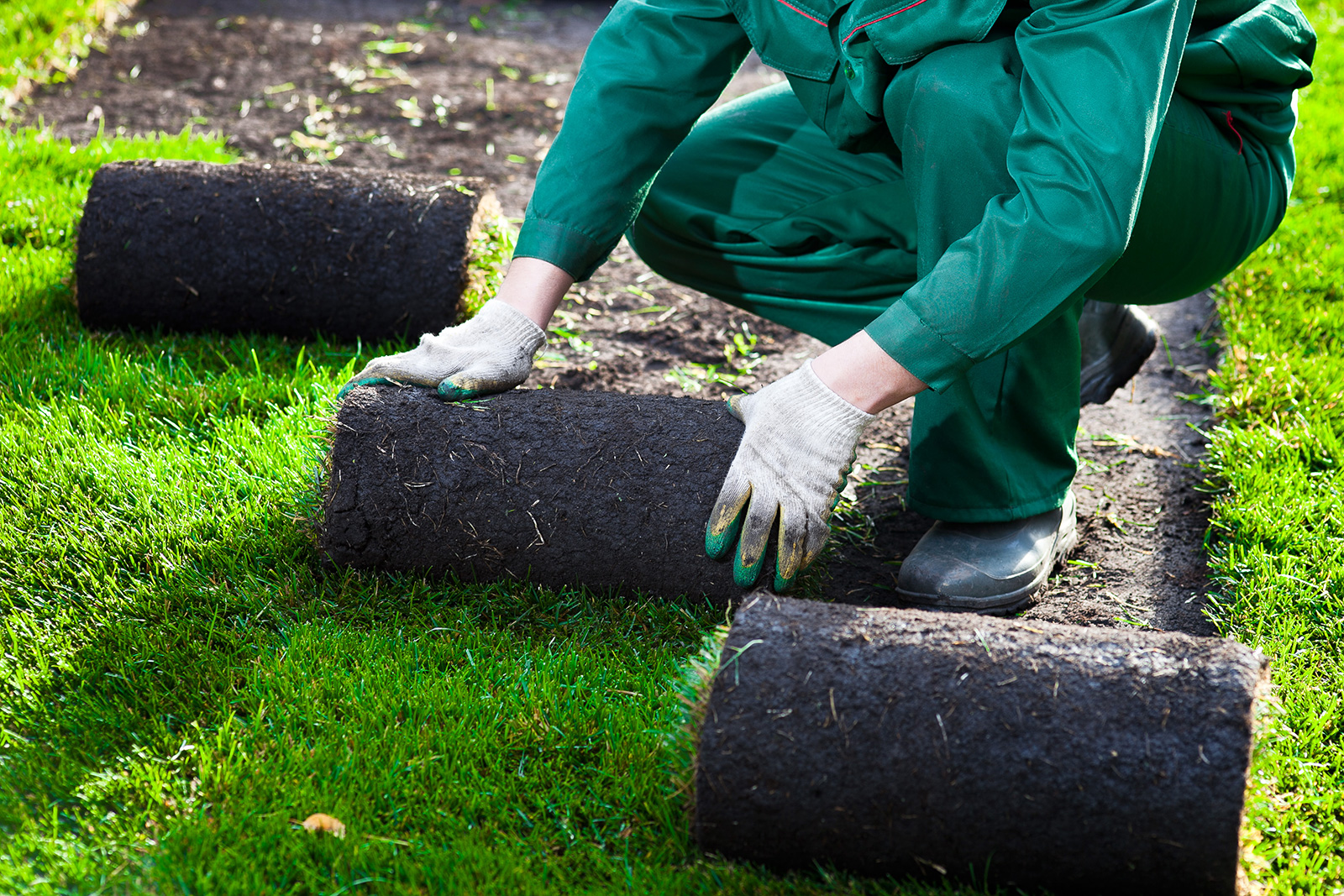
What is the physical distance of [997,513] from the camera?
2.24 meters

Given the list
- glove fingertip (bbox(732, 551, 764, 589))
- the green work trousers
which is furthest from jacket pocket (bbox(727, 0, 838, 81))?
glove fingertip (bbox(732, 551, 764, 589))

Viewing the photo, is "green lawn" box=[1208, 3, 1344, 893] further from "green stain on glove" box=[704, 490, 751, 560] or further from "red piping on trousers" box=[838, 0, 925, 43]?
"red piping on trousers" box=[838, 0, 925, 43]

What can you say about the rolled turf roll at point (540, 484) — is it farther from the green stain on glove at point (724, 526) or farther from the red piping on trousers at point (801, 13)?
the red piping on trousers at point (801, 13)

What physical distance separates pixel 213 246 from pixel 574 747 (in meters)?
1.96

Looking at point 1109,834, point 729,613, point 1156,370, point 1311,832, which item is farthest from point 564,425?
point 1156,370

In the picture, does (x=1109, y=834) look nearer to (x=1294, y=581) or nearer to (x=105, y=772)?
(x=1294, y=581)

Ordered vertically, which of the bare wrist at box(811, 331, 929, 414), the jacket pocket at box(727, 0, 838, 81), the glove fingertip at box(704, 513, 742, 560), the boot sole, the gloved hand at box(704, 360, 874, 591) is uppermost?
the jacket pocket at box(727, 0, 838, 81)

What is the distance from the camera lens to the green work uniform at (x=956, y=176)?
1741 mm

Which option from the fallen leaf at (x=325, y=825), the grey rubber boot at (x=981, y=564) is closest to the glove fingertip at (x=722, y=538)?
the grey rubber boot at (x=981, y=564)

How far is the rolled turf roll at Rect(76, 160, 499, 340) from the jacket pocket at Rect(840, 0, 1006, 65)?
4.71ft

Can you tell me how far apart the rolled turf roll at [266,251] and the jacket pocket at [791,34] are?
116 centimetres

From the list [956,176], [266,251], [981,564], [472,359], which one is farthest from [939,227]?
[266,251]

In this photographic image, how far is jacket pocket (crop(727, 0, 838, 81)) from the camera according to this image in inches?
84.0

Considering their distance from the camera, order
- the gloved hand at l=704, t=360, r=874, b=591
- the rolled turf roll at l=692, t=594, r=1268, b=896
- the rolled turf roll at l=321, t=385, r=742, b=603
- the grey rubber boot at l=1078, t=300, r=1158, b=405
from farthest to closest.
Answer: the grey rubber boot at l=1078, t=300, r=1158, b=405 → the rolled turf roll at l=321, t=385, r=742, b=603 → the gloved hand at l=704, t=360, r=874, b=591 → the rolled turf roll at l=692, t=594, r=1268, b=896
